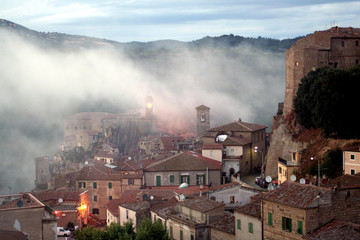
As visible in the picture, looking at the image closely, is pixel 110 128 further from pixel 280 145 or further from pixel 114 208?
pixel 114 208

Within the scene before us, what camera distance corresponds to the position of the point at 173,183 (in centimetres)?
4809

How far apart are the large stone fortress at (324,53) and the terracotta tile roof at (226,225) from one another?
65.2 ft

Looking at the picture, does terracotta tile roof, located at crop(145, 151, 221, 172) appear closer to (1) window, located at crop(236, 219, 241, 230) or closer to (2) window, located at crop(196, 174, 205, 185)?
(2) window, located at crop(196, 174, 205, 185)

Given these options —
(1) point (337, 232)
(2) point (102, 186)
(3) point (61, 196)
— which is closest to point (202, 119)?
(2) point (102, 186)

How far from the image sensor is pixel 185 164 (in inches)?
1918

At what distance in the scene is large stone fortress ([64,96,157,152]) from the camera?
10338 centimetres

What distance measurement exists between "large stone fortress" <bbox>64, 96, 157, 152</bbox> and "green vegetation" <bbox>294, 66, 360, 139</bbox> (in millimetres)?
58244

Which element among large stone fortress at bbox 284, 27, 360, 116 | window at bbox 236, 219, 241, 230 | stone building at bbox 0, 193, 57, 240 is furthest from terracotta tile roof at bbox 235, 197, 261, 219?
large stone fortress at bbox 284, 27, 360, 116

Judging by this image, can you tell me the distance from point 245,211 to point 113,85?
15185cm

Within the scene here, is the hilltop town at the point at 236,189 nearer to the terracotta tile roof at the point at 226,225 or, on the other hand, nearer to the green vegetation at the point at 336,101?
the terracotta tile roof at the point at 226,225

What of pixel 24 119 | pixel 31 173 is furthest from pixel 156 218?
pixel 24 119

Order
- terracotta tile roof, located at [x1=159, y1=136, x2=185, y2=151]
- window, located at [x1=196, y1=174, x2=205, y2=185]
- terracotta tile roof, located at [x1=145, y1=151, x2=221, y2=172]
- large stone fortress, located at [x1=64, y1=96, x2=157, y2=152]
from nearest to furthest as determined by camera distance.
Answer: window, located at [x1=196, y1=174, x2=205, y2=185] → terracotta tile roof, located at [x1=145, y1=151, x2=221, y2=172] → terracotta tile roof, located at [x1=159, y1=136, x2=185, y2=151] → large stone fortress, located at [x1=64, y1=96, x2=157, y2=152]

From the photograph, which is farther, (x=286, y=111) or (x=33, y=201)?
(x=286, y=111)

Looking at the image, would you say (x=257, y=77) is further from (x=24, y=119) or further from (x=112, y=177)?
(x=112, y=177)
